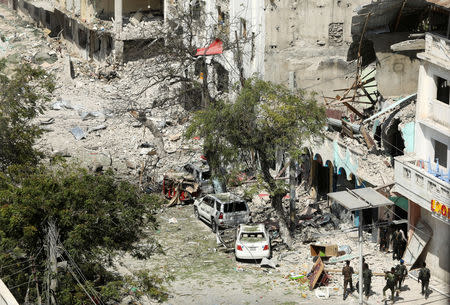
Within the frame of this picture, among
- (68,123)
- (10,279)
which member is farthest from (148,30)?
(10,279)

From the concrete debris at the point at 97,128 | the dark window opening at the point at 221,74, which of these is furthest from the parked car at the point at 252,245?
the dark window opening at the point at 221,74

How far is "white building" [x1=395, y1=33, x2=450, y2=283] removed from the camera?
25.4 m

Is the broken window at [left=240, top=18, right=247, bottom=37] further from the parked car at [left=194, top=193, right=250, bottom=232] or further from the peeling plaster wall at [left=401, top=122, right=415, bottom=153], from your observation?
the peeling plaster wall at [left=401, top=122, right=415, bottom=153]

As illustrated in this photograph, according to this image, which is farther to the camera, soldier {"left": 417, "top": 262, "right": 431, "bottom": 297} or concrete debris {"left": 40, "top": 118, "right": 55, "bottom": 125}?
concrete debris {"left": 40, "top": 118, "right": 55, "bottom": 125}

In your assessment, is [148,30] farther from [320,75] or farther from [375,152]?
[375,152]

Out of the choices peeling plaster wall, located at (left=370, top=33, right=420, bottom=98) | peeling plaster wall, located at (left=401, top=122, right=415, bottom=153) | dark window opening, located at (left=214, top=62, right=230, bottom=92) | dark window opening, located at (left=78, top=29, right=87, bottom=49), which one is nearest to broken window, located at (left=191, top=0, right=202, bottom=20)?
dark window opening, located at (left=214, top=62, right=230, bottom=92)

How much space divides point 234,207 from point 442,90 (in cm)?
868

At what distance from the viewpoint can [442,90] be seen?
2659cm

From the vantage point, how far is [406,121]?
93.5ft

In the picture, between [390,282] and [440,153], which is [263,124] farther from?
[390,282]

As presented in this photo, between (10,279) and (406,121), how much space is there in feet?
47.3

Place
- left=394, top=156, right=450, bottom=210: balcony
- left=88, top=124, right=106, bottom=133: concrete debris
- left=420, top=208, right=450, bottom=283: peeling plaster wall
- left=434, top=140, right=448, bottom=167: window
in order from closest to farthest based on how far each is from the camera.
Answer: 1. left=394, top=156, right=450, bottom=210: balcony
2. left=420, top=208, right=450, bottom=283: peeling plaster wall
3. left=434, top=140, right=448, bottom=167: window
4. left=88, top=124, right=106, bottom=133: concrete debris

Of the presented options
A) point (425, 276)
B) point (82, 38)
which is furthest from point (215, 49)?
point (82, 38)

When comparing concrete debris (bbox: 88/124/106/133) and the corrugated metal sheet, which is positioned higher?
the corrugated metal sheet
